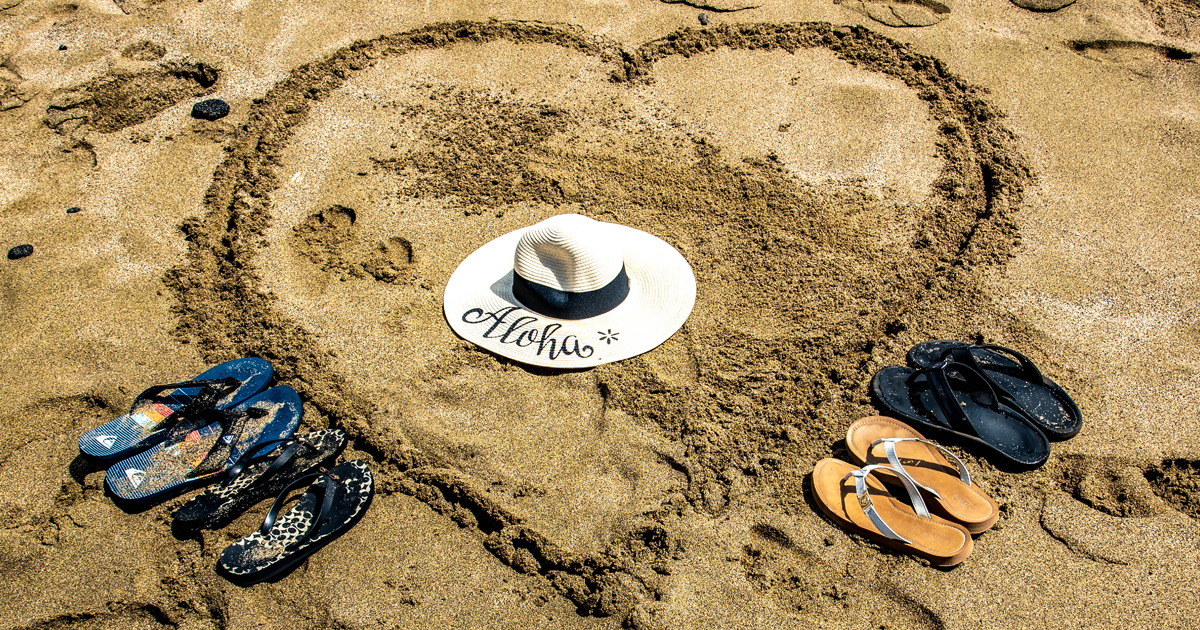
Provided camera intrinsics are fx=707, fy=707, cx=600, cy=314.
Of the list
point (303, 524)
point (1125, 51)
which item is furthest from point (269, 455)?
point (1125, 51)

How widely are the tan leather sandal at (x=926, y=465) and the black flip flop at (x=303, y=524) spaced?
2480 millimetres

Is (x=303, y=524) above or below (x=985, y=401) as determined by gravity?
below

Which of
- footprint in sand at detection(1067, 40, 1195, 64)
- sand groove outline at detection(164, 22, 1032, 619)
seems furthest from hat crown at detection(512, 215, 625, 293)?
footprint in sand at detection(1067, 40, 1195, 64)

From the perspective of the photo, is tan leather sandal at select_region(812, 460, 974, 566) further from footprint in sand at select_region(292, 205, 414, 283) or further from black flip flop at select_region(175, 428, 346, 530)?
footprint in sand at select_region(292, 205, 414, 283)

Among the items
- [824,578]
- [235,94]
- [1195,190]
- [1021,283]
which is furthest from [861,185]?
[235,94]

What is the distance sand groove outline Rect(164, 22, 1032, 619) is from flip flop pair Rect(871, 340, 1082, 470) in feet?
2.91

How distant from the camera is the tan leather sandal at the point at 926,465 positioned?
10.9ft

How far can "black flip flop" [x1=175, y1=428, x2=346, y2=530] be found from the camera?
132 inches

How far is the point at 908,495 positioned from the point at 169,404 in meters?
3.88

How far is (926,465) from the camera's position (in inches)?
140

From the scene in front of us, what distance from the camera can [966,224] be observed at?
4758 mm

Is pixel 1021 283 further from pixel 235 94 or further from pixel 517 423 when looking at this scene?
pixel 235 94

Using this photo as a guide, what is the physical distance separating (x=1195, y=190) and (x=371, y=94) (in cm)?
616

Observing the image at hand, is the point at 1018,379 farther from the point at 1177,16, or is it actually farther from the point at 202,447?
the point at 1177,16
